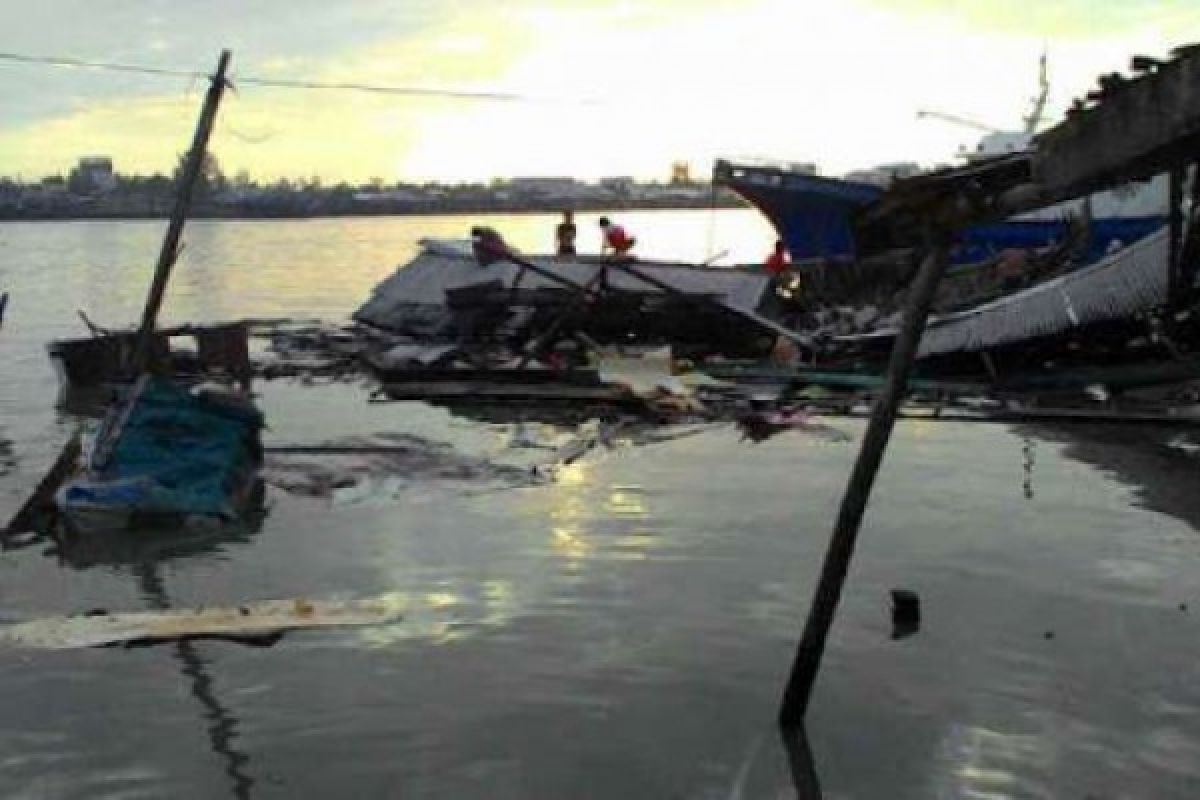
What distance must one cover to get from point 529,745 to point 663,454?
359 inches

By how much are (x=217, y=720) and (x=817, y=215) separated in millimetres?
32485

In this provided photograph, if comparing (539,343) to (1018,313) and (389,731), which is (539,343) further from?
(389,731)

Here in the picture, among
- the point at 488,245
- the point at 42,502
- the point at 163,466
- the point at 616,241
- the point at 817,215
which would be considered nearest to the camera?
the point at 42,502

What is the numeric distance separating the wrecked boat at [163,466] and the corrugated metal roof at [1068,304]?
10367 mm

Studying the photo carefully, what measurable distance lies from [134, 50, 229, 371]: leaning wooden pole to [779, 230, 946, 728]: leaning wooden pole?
8.27m

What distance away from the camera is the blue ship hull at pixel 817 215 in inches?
1449

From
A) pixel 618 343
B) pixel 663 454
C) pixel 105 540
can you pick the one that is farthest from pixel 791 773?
pixel 618 343

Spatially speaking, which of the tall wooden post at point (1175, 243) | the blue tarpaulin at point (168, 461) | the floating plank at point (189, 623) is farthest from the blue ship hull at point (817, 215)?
the floating plank at point (189, 623)

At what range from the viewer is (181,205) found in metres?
13.5

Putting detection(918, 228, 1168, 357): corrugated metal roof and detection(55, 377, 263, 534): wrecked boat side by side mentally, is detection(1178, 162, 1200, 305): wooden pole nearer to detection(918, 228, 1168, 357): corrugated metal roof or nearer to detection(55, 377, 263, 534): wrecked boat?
detection(918, 228, 1168, 357): corrugated metal roof

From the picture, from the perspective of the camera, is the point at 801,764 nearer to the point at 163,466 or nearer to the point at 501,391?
the point at 163,466

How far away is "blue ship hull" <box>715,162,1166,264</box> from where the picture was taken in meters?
36.8

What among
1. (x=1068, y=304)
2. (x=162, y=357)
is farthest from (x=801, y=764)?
(x=162, y=357)

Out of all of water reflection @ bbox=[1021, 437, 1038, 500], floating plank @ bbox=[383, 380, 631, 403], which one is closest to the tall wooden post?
water reflection @ bbox=[1021, 437, 1038, 500]
